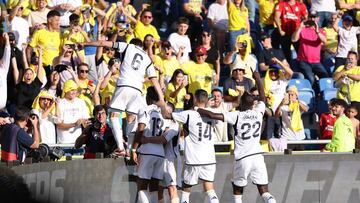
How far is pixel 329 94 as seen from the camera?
→ 53.2 ft

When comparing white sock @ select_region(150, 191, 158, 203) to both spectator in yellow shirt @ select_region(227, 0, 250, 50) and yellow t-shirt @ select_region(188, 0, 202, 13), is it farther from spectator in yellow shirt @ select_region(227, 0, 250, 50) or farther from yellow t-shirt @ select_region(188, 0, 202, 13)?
yellow t-shirt @ select_region(188, 0, 202, 13)

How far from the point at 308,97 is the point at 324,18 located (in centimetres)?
325

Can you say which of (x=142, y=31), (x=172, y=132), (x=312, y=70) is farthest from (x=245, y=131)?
(x=312, y=70)

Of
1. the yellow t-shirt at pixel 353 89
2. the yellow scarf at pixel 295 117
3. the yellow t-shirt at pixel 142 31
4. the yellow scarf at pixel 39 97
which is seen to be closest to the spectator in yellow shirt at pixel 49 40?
the yellow t-shirt at pixel 142 31

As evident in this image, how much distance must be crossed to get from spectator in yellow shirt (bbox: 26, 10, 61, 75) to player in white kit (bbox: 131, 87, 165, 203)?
15.4 feet

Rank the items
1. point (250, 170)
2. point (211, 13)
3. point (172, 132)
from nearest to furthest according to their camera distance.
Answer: point (250, 170), point (172, 132), point (211, 13)

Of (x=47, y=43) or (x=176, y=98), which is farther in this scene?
(x=47, y=43)

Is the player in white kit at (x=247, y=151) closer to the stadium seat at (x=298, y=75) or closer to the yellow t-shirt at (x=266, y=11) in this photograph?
the stadium seat at (x=298, y=75)

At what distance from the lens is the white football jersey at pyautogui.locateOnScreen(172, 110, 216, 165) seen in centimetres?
1062

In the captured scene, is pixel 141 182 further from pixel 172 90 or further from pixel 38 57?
pixel 38 57

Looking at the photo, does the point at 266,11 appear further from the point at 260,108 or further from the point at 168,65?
the point at 260,108

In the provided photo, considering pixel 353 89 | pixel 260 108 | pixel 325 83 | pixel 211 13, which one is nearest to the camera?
pixel 260 108

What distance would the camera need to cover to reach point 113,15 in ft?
54.9

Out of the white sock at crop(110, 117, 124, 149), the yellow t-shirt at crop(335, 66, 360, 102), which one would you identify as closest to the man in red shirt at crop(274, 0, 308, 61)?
the yellow t-shirt at crop(335, 66, 360, 102)
